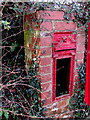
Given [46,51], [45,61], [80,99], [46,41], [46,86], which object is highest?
[46,41]

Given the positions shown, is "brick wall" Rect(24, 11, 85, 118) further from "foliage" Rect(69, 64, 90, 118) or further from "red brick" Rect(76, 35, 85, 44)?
"foliage" Rect(69, 64, 90, 118)

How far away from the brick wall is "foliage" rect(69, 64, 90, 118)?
136 millimetres

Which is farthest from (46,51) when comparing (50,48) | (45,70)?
(45,70)

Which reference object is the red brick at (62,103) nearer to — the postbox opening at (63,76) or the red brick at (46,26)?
the postbox opening at (63,76)

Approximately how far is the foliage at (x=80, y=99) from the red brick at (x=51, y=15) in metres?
0.92

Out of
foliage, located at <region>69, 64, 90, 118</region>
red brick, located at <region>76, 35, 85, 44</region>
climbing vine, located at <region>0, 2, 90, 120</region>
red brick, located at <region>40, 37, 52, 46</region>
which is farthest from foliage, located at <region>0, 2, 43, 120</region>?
red brick, located at <region>76, 35, 85, 44</region>

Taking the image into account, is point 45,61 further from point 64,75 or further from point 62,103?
point 62,103

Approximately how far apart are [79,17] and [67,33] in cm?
33

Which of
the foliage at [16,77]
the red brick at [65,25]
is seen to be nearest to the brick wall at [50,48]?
the red brick at [65,25]

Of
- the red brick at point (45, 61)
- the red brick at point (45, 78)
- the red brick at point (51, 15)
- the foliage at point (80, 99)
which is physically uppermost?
the red brick at point (51, 15)

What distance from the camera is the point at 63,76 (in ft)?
7.25

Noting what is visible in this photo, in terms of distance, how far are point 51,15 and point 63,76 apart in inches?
42.8

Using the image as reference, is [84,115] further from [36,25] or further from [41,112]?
[36,25]

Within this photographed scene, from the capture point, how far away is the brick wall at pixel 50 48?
5.51ft
